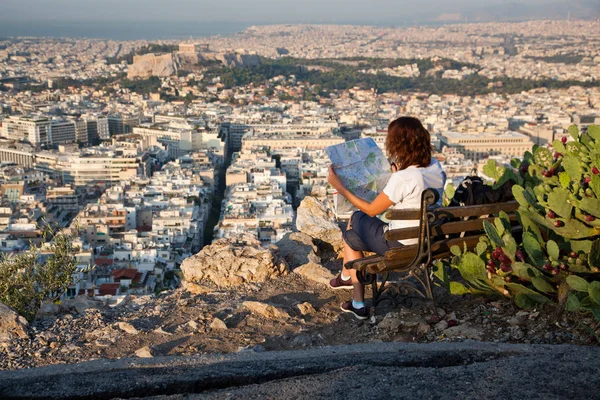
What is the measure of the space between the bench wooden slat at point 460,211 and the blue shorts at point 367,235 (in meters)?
0.20

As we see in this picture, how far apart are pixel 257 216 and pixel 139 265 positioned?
414cm

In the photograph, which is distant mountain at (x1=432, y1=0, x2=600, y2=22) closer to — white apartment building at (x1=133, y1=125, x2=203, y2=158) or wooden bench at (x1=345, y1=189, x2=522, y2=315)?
white apartment building at (x1=133, y1=125, x2=203, y2=158)

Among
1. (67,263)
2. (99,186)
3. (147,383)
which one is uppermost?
(147,383)

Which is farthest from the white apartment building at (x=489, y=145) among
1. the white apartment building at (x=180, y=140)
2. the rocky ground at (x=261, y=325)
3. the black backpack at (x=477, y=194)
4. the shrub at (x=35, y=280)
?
the black backpack at (x=477, y=194)

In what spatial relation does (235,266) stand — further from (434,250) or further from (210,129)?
(210,129)

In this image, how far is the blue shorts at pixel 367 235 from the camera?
340 centimetres

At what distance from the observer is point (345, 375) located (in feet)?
8.11

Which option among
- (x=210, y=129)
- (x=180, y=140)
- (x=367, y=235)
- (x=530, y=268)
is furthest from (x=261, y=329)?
(x=210, y=129)

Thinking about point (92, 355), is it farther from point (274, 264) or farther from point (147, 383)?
point (274, 264)

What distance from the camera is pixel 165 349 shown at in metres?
3.29

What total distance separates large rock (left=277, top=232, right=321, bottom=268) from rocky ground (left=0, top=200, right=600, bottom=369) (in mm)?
557

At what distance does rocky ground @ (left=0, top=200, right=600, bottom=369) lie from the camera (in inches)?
123

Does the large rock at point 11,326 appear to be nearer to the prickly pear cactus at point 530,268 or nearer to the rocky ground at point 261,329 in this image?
the rocky ground at point 261,329

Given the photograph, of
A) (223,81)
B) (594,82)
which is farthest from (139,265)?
(594,82)
